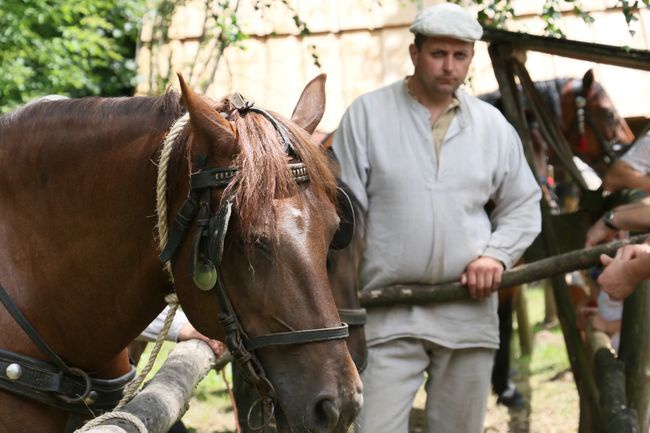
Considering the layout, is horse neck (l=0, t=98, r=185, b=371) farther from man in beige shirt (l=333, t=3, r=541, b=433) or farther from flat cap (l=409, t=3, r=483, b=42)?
flat cap (l=409, t=3, r=483, b=42)

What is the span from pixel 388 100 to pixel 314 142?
1.61 metres

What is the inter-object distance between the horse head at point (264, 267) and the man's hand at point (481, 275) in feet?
5.36

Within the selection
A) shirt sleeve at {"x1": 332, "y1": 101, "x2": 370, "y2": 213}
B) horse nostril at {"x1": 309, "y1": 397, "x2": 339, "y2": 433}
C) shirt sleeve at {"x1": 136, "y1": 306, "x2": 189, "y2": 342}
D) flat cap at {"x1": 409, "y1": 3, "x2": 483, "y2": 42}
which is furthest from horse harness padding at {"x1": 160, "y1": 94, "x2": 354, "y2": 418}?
flat cap at {"x1": 409, "y1": 3, "x2": 483, "y2": 42}

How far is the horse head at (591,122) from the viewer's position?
20.7 feet

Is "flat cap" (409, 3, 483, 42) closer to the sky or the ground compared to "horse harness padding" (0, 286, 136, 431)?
closer to the sky

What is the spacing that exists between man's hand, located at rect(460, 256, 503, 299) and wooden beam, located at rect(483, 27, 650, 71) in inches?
46.3

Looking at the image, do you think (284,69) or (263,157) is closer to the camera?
(263,157)

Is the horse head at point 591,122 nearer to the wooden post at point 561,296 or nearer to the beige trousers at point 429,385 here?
the wooden post at point 561,296

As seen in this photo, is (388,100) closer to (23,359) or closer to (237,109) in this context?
(237,109)

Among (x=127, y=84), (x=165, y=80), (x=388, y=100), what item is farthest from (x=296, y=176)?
(x=127, y=84)

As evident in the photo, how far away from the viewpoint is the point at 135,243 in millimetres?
2539

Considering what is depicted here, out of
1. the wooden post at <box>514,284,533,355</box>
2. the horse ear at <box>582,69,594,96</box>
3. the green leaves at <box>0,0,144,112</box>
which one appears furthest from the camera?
the wooden post at <box>514,284,533,355</box>

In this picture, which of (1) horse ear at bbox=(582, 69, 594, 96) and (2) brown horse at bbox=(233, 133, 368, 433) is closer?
(2) brown horse at bbox=(233, 133, 368, 433)

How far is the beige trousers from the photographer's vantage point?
3.98 m
